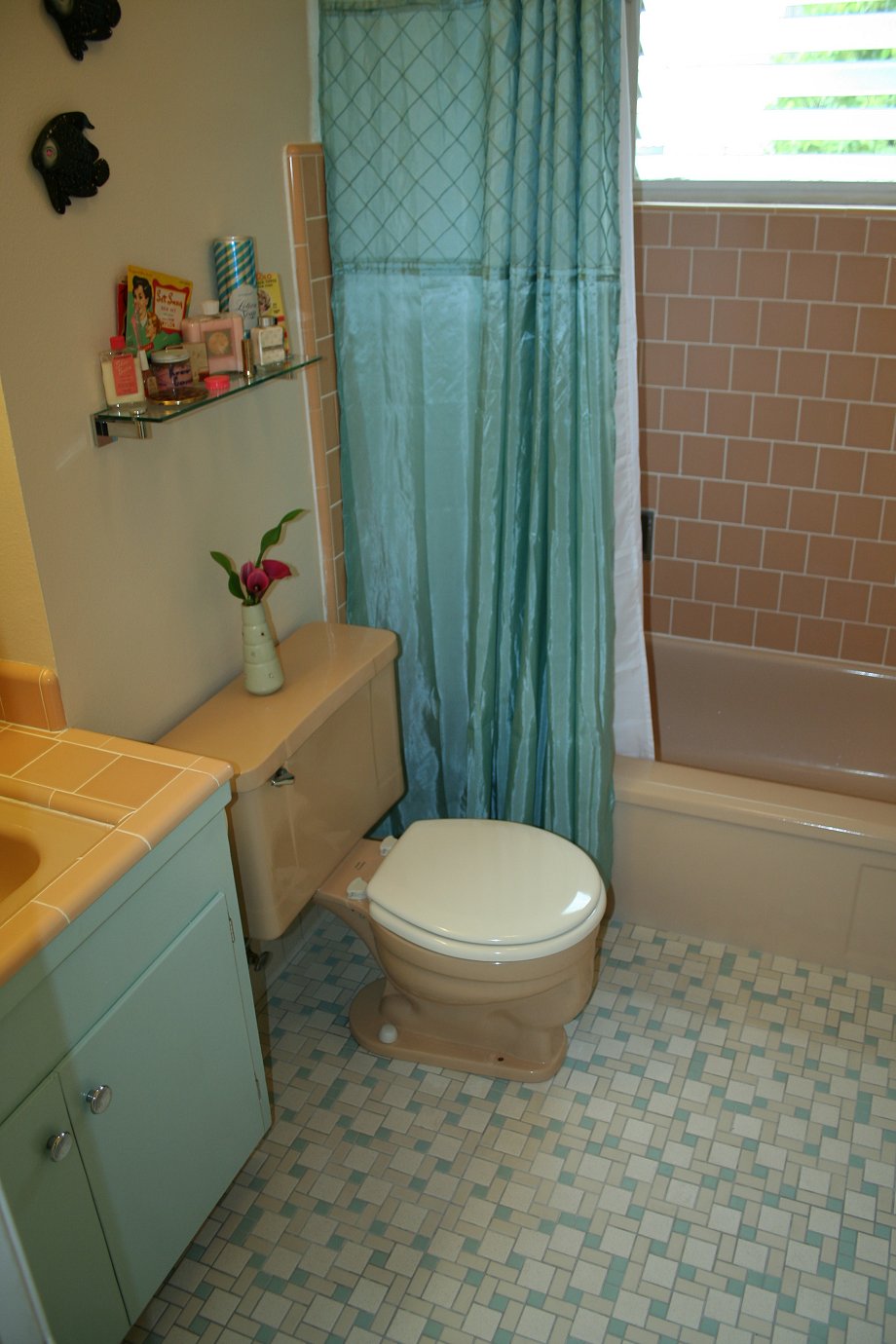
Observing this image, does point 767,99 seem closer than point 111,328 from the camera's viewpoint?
No

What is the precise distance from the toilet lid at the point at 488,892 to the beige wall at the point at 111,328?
0.53 meters

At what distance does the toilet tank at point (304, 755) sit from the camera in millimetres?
2041

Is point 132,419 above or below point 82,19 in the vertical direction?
below

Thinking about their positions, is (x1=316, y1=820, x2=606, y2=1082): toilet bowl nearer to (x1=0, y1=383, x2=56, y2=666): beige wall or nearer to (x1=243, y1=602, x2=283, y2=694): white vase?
(x1=243, y1=602, x2=283, y2=694): white vase

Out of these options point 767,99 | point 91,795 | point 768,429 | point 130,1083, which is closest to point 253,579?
point 91,795

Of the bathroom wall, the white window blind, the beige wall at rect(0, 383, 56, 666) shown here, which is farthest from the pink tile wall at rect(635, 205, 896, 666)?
the beige wall at rect(0, 383, 56, 666)

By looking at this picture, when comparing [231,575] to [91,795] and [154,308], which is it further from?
[91,795]

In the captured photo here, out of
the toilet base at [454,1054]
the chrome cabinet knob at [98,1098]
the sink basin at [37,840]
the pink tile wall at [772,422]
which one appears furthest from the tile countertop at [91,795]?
the pink tile wall at [772,422]

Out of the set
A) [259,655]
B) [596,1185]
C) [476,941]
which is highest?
[259,655]

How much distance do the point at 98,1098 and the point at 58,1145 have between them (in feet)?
0.29

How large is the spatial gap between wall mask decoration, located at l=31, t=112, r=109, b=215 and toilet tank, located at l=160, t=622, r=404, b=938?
35.4 inches

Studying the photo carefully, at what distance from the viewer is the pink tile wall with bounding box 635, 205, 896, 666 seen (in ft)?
9.22

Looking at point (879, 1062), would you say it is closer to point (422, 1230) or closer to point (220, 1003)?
point (422, 1230)

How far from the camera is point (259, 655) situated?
2.18 m
